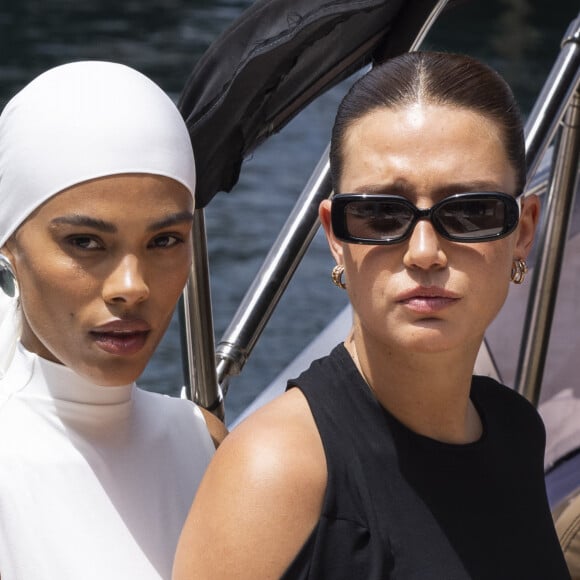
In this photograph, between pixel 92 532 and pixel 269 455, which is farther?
pixel 92 532

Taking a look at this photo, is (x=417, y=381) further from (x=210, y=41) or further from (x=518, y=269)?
(x=210, y=41)

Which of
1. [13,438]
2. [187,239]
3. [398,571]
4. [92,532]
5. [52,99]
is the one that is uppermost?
[52,99]

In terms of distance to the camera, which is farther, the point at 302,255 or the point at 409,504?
the point at 302,255

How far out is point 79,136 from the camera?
52.0 inches

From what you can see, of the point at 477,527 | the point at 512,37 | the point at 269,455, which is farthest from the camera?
the point at 512,37

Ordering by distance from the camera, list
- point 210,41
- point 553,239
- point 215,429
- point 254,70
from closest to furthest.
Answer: point 215,429
point 254,70
point 553,239
point 210,41

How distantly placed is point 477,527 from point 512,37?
43.2 ft

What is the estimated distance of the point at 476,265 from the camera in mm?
1302

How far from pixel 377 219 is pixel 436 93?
0.14 m

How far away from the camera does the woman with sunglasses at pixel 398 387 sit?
3.94 feet

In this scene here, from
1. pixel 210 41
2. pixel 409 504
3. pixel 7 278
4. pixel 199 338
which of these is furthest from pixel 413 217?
pixel 210 41

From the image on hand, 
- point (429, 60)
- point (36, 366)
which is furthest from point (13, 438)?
point (429, 60)

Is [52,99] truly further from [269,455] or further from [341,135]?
[269,455]

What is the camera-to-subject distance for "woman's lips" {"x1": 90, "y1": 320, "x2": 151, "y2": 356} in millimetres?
1331
